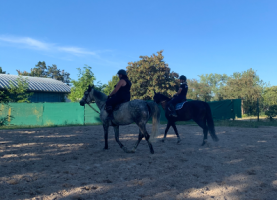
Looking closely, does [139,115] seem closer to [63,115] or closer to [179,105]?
[179,105]

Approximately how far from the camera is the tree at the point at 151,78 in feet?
102

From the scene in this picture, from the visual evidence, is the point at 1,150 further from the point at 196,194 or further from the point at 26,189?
the point at 196,194

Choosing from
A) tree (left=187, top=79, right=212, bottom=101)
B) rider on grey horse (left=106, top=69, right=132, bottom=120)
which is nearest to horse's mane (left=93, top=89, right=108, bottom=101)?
rider on grey horse (left=106, top=69, right=132, bottom=120)

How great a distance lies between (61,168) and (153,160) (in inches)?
90.2

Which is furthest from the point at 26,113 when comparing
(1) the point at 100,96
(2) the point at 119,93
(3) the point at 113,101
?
(2) the point at 119,93

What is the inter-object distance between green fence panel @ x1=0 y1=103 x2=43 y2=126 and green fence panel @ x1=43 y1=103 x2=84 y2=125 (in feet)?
1.68

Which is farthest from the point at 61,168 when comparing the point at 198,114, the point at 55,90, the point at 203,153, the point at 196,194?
the point at 55,90

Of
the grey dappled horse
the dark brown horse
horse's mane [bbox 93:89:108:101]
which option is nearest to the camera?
the grey dappled horse

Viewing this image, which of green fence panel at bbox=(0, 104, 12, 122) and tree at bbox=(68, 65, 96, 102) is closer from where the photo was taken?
green fence panel at bbox=(0, 104, 12, 122)

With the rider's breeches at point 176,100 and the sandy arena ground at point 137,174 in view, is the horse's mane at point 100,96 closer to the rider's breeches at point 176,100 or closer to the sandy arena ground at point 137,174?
the sandy arena ground at point 137,174

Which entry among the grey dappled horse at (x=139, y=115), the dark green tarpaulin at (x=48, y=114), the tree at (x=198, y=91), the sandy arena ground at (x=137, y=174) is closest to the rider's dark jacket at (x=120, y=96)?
the grey dappled horse at (x=139, y=115)

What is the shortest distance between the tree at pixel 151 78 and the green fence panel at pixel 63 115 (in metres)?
14.6

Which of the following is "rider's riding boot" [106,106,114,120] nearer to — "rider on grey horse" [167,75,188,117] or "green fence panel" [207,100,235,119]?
"rider on grey horse" [167,75,188,117]

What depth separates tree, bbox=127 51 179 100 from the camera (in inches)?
1230
